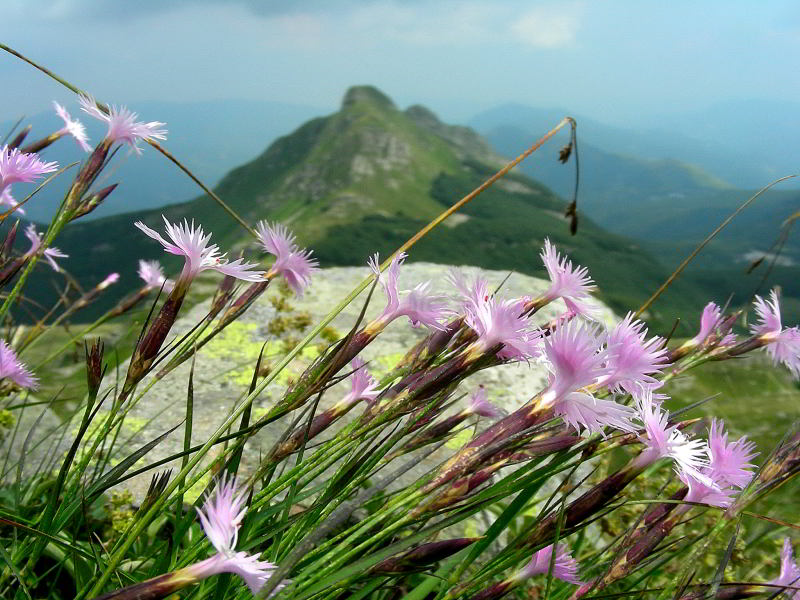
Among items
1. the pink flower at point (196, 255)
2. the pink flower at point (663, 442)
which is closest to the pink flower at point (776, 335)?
the pink flower at point (663, 442)

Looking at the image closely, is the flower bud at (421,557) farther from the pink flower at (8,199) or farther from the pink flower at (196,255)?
the pink flower at (8,199)

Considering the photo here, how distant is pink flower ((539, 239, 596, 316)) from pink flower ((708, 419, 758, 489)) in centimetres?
40

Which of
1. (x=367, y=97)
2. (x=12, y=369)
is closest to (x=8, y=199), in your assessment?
(x=12, y=369)

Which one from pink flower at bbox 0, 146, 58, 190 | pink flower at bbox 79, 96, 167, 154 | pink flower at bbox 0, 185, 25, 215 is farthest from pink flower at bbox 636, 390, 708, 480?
pink flower at bbox 0, 185, 25, 215

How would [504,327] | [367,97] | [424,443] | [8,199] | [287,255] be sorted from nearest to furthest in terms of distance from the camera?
[504,327] < [424,443] < [287,255] < [8,199] < [367,97]

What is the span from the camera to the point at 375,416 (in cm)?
124

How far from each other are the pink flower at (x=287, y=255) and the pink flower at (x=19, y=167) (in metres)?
0.70

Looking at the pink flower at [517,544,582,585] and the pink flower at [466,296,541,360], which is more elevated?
the pink flower at [466,296,541,360]

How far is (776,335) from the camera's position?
162cm

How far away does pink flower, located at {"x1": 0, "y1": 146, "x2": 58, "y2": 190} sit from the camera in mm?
1641

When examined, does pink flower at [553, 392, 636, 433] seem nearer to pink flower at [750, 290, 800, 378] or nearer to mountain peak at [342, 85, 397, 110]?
pink flower at [750, 290, 800, 378]

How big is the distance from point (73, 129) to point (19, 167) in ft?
2.18

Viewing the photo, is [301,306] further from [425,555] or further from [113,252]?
[113,252]

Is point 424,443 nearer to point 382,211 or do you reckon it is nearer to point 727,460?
point 727,460
